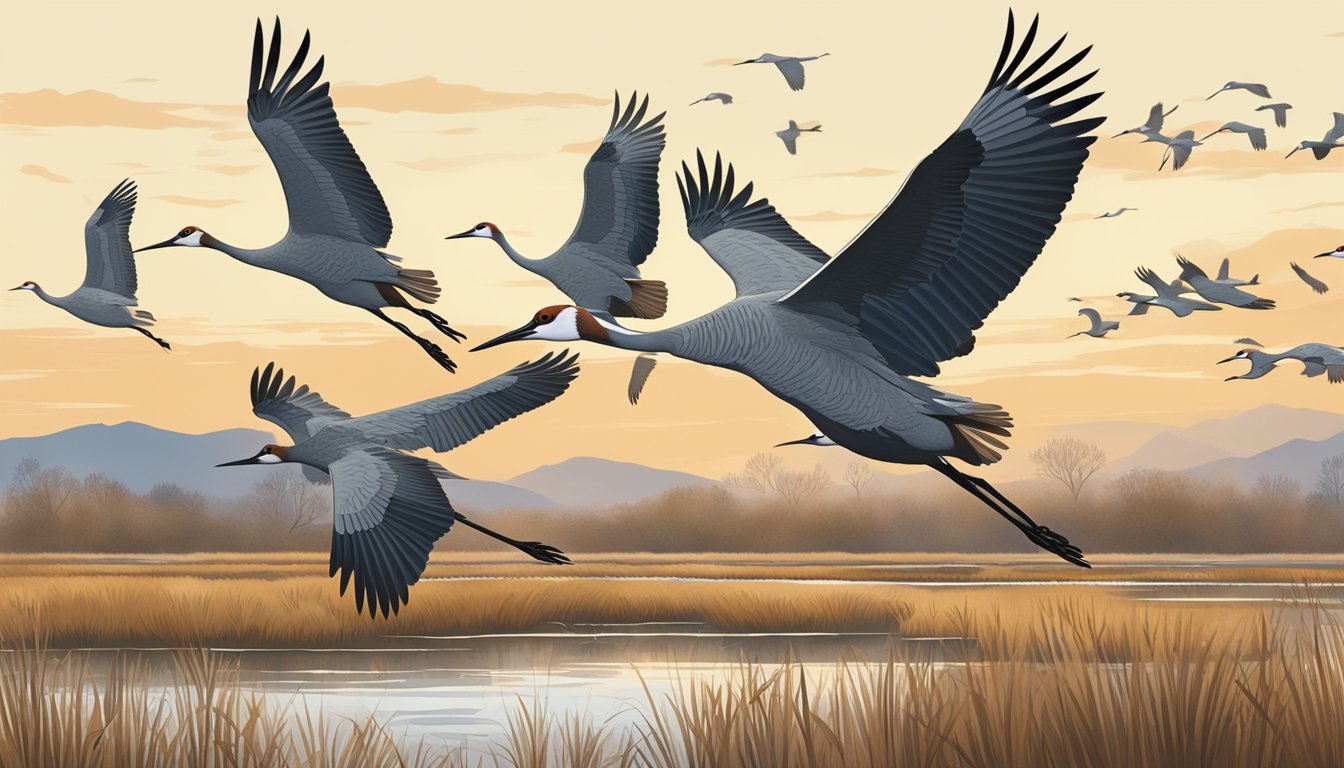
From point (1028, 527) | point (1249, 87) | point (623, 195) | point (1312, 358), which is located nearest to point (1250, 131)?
point (1249, 87)

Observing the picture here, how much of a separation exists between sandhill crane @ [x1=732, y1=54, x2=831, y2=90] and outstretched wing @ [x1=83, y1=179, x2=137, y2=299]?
725 cm

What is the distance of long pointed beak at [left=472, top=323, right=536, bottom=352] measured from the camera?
722cm

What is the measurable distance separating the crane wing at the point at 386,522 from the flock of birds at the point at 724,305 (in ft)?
0.04

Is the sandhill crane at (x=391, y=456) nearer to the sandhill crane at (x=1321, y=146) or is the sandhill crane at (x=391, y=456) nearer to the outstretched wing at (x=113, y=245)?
the outstretched wing at (x=113, y=245)

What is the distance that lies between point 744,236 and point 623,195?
2456 mm

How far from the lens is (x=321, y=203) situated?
10.5m

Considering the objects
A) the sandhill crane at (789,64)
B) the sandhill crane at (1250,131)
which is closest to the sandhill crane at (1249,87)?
the sandhill crane at (1250,131)

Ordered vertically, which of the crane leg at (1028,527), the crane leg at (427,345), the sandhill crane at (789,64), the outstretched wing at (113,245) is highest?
the sandhill crane at (789,64)

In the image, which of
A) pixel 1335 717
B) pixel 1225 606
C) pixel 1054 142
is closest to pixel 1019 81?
pixel 1054 142

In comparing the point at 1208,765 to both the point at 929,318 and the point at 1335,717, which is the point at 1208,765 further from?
the point at 929,318

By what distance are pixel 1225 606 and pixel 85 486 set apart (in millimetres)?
53269

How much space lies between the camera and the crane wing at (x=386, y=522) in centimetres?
871

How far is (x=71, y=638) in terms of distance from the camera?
615 inches

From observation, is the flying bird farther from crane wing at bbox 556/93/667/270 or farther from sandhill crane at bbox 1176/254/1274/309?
crane wing at bbox 556/93/667/270
